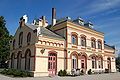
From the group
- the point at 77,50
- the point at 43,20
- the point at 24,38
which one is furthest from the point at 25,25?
the point at 77,50

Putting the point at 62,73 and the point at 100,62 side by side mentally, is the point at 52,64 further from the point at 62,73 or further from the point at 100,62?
the point at 100,62

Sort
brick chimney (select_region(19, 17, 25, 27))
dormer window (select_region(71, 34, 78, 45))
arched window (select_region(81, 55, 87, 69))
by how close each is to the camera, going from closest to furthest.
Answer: dormer window (select_region(71, 34, 78, 45))
brick chimney (select_region(19, 17, 25, 27))
arched window (select_region(81, 55, 87, 69))

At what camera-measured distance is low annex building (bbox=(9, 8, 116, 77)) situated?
23.3 m

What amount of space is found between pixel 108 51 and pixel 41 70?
19425mm

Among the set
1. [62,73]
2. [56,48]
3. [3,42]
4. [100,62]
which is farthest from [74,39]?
[3,42]

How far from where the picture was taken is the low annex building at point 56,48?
76.4 ft

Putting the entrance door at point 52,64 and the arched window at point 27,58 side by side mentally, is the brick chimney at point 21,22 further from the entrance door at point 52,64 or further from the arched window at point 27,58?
the entrance door at point 52,64

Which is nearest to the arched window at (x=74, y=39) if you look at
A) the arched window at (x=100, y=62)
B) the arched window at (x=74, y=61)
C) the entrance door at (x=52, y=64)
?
the arched window at (x=74, y=61)

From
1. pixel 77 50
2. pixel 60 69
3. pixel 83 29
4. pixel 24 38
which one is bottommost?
pixel 60 69

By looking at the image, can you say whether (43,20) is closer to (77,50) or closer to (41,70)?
(77,50)

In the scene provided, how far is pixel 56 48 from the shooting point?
989 inches

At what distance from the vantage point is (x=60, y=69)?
83.0 feet

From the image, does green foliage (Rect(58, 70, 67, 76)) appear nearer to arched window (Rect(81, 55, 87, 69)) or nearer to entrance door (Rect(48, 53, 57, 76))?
entrance door (Rect(48, 53, 57, 76))

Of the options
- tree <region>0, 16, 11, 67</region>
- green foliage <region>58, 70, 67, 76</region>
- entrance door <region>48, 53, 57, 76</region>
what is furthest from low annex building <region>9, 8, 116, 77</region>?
tree <region>0, 16, 11, 67</region>
